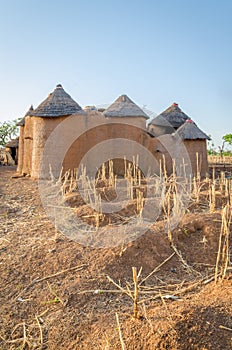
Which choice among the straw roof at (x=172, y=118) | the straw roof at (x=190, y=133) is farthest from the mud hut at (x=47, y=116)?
the straw roof at (x=172, y=118)

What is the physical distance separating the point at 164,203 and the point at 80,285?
1.87 m

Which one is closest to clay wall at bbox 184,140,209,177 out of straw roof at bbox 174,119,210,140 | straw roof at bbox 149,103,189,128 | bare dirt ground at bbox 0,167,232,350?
straw roof at bbox 174,119,210,140

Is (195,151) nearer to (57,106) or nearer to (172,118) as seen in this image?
(172,118)

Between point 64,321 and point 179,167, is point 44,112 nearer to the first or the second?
point 179,167

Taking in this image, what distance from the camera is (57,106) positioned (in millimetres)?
7656

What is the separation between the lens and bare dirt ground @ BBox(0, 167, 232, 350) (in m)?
1.83

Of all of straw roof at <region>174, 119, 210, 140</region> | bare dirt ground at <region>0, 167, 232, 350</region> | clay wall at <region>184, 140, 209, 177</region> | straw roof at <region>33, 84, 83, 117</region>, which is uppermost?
straw roof at <region>33, 84, 83, 117</region>

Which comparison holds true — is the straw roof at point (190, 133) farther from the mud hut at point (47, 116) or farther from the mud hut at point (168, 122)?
the mud hut at point (47, 116)

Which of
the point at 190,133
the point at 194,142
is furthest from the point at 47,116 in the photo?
the point at 194,142

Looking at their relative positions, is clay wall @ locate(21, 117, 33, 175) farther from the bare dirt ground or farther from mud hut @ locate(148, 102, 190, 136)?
the bare dirt ground

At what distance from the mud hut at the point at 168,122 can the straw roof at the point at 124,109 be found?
6.56 ft

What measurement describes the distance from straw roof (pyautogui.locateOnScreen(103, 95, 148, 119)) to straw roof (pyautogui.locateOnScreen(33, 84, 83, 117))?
1.23 metres

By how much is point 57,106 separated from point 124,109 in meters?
1.94

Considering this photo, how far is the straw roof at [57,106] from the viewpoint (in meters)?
7.54
